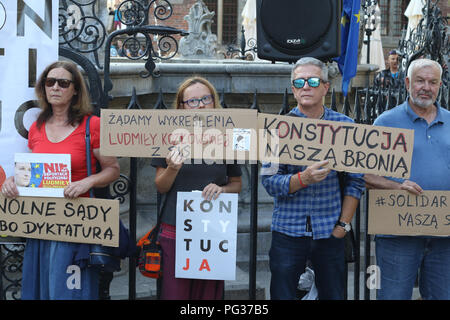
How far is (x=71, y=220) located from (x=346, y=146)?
1.32m

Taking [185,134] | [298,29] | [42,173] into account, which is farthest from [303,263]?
[298,29]

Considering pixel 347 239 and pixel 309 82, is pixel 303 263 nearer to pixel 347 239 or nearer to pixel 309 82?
pixel 347 239

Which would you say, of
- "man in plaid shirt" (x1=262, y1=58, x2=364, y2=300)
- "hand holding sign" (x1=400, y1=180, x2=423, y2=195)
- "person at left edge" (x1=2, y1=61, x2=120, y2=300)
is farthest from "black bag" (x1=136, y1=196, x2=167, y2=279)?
"hand holding sign" (x1=400, y1=180, x2=423, y2=195)

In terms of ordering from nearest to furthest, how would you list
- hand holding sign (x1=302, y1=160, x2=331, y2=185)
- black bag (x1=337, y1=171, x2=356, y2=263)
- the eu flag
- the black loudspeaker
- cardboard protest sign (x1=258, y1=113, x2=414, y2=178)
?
hand holding sign (x1=302, y1=160, x2=331, y2=185) < cardboard protest sign (x1=258, y1=113, x2=414, y2=178) < black bag (x1=337, y1=171, x2=356, y2=263) < the black loudspeaker < the eu flag

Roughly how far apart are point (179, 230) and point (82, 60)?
1194mm

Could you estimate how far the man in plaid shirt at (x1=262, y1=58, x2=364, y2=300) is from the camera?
282 cm

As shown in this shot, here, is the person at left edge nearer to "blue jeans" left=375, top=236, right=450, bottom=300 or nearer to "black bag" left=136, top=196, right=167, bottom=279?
"black bag" left=136, top=196, right=167, bottom=279

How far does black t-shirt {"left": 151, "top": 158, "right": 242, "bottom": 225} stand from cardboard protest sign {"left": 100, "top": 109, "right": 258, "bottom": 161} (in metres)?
0.05

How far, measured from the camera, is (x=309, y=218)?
284 cm

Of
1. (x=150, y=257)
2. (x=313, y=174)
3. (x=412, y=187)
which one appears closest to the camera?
(x=313, y=174)

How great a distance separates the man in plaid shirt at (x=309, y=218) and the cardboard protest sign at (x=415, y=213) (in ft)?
0.74

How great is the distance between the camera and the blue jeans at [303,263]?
9.36 ft

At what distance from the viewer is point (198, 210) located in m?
2.86

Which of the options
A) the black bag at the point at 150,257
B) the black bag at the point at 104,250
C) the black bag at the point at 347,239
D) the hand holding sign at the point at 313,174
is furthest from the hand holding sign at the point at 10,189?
the black bag at the point at 347,239
